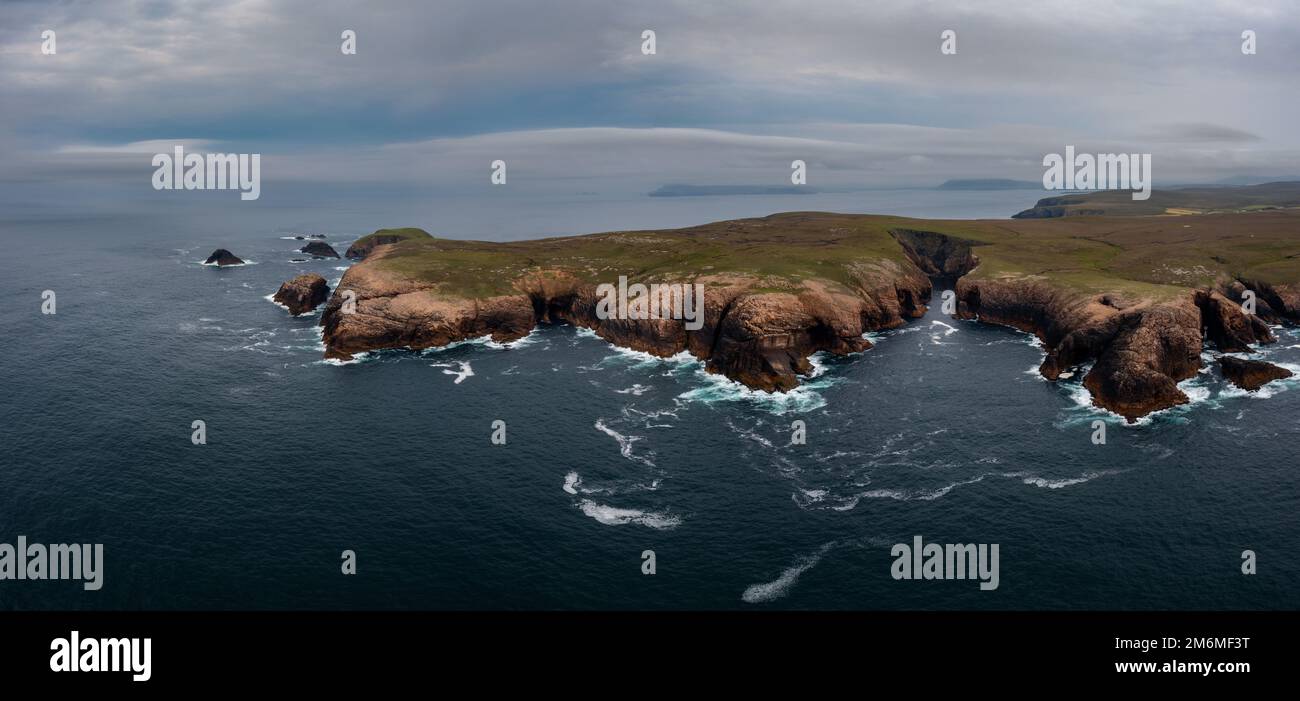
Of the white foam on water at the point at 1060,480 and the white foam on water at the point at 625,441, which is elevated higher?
the white foam on water at the point at 625,441

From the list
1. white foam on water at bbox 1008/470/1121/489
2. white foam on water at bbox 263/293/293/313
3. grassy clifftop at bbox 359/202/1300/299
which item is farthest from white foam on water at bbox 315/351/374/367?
white foam on water at bbox 1008/470/1121/489

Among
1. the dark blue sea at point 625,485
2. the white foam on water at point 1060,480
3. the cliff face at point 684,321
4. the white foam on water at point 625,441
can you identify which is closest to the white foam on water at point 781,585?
the dark blue sea at point 625,485

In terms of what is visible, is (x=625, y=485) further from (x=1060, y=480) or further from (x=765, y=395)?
(x=1060, y=480)

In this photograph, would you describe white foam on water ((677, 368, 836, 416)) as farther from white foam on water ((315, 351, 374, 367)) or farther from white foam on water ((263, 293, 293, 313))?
white foam on water ((263, 293, 293, 313))

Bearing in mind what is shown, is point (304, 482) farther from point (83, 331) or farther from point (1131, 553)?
point (83, 331)

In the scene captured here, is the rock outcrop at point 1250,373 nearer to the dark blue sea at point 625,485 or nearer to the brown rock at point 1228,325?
the dark blue sea at point 625,485

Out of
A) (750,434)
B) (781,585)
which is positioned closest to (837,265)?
(750,434)

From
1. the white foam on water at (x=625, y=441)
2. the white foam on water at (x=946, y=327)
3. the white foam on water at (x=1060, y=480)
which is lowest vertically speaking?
the white foam on water at (x=1060, y=480)

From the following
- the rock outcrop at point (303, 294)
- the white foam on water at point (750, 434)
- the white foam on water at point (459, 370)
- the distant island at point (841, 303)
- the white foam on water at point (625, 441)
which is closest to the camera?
the white foam on water at point (625, 441)

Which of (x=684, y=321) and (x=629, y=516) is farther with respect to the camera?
(x=684, y=321)
